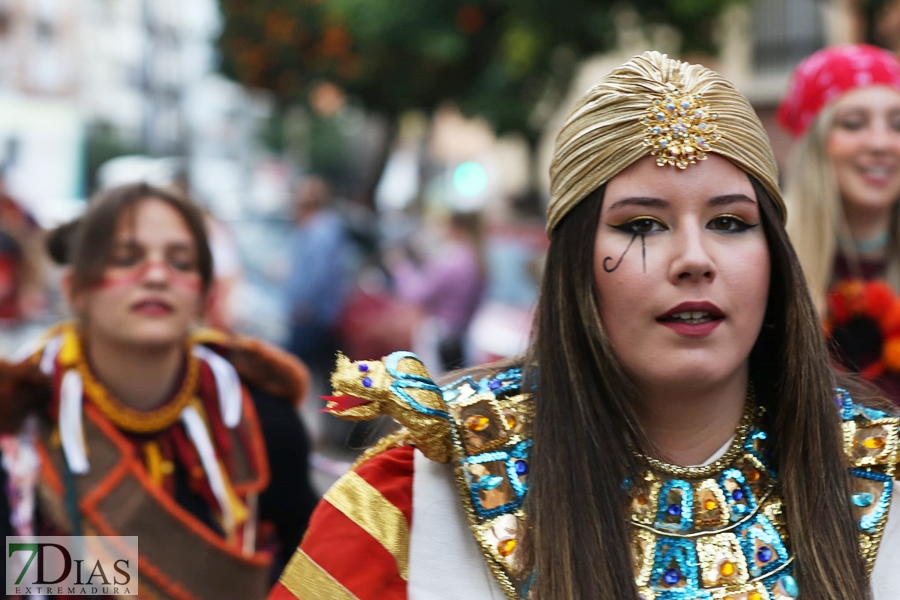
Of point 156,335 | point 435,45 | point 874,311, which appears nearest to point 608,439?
point 874,311

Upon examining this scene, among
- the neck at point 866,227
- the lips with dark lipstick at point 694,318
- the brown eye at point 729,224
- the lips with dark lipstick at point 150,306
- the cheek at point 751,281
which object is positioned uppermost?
the neck at point 866,227

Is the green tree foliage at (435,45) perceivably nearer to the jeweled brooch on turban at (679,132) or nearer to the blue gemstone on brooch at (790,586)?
the jeweled brooch on turban at (679,132)

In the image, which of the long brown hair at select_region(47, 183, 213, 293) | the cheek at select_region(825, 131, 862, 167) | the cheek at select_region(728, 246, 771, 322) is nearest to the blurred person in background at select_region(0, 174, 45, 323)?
the long brown hair at select_region(47, 183, 213, 293)

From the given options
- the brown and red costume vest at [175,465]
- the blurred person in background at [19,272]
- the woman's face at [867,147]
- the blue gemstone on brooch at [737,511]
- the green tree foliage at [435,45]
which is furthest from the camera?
the green tree foliage at [435,45]

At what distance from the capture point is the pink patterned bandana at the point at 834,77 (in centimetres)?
364

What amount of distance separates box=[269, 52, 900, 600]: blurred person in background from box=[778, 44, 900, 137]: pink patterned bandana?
183 cm

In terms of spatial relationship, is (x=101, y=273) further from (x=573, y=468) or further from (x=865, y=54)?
(x=865, y=54)

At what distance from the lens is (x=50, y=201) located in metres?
11.9

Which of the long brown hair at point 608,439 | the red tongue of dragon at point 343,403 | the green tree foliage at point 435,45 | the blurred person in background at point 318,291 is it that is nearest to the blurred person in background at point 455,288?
the blurred person in background at point 318,291

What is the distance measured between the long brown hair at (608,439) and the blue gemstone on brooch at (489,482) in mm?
60

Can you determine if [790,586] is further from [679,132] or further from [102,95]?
[102,95]

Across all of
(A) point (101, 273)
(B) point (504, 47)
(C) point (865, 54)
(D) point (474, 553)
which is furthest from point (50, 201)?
(D) point (474, 553)

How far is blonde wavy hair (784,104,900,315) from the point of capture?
3.59 meters

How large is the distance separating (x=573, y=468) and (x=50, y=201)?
1094 cm
